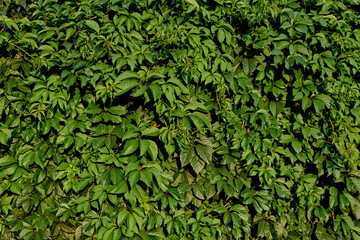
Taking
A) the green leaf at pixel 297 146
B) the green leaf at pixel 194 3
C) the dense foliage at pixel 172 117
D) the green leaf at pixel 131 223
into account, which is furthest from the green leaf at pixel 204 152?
the green leaf at pixel 194 3

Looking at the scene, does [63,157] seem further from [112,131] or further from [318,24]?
[318,24]

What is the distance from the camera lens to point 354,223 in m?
2.52

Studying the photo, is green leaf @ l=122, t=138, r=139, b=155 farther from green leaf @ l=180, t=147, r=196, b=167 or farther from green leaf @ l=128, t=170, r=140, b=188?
green leaf @ l=180, t=147, r=196, b=167

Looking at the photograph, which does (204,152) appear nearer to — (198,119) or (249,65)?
(198,119)

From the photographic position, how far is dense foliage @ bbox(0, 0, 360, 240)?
1.91m

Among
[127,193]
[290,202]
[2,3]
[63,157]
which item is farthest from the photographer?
[290,202]

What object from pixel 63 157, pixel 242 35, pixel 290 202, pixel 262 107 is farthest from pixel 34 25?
pixel 290 202

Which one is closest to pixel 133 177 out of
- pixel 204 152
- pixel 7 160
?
pixel 204 152

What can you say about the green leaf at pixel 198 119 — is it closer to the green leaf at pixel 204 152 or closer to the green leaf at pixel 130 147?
the green leaf at pixel 204 152

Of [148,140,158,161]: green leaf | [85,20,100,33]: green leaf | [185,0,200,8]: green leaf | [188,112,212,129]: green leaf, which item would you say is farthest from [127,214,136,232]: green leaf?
[185,0,200,8]: green leaf

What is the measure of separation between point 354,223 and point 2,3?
3.56 m

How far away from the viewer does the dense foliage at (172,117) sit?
1.91 m

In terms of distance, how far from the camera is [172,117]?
1.91 m

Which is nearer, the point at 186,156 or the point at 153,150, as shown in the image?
the point at 153,150
